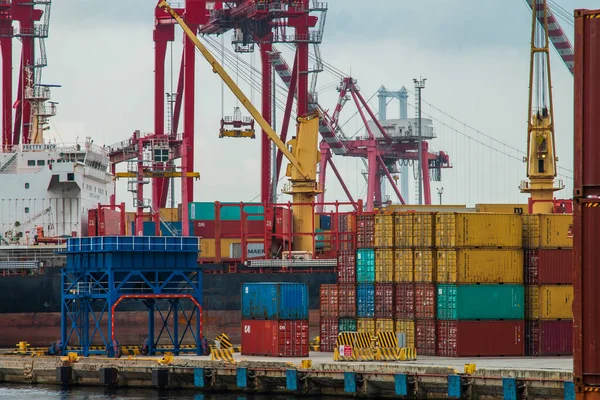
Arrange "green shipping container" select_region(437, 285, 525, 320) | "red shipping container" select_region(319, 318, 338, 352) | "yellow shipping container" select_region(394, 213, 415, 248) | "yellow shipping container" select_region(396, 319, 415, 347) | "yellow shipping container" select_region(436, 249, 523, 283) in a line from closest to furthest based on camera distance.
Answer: "green shipping container" select_region(437, 285, 525, 320) → "yellow shipping container" select_region(436, 249, 523, 283) → "yellow shipping container" select_region(396, 319, 415, 347) → "yellow shipping container" select_region(394, 213, 415, 248) → "red shipping container" select_region(319, 318, 338, 352)

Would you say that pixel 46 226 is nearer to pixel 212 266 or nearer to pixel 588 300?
pixel 212 266

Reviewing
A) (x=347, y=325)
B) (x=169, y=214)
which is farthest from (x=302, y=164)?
(x=347, y=325)

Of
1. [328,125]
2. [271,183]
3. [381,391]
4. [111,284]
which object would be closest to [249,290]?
[111,284]

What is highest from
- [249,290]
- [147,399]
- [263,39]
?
[263,39]

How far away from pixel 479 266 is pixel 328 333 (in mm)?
8086

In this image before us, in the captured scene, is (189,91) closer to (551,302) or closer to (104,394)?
(104,394)

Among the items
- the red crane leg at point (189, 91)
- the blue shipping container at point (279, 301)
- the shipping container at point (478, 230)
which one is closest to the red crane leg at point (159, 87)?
the red crane leg at point (189, 91)

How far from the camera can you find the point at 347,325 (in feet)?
155

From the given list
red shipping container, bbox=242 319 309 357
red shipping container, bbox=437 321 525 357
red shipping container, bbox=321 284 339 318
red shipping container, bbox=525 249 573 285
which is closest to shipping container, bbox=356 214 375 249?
red shipping container, bbox=321 284 339 318

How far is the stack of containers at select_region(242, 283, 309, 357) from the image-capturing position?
44.0 metres

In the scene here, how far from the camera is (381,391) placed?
1496 inches

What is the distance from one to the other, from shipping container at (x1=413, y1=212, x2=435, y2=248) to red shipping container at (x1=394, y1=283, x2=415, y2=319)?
5.41 feet

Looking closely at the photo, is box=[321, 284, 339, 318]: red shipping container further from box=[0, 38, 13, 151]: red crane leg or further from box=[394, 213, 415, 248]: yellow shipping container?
box=[0, 38, 13, 151]: red crane leg

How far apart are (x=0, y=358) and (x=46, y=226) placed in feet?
84.7
